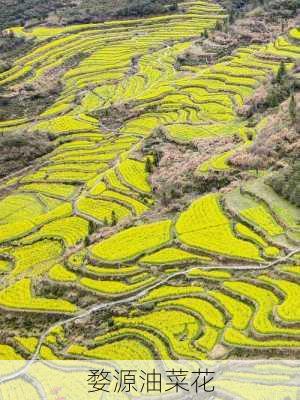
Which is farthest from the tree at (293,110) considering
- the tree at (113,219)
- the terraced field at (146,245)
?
the tree at (113,219)

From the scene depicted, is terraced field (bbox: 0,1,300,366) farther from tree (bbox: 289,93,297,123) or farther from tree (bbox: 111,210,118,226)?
tree (bbox: 289,93,297,123)

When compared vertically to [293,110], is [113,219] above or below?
below

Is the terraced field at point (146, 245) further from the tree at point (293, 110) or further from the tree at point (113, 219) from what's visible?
the tree at point (293, 110)

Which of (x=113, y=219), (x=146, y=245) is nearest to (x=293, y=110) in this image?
(x=113, y=219)

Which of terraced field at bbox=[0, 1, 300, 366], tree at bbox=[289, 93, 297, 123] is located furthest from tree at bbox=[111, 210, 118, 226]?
tree at bbox=[289, 93, 297, 123]

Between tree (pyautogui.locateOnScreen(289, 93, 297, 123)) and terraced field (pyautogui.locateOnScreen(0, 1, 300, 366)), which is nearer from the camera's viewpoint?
terraced field (pyautogui.locateOnScreen(0, 1, 300, 366))

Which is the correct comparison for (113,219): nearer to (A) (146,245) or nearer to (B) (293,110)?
(A) (146,245)

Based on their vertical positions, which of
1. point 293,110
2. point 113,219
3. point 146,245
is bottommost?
point 113,219

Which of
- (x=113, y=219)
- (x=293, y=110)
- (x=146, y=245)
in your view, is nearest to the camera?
(x=146, y=245)

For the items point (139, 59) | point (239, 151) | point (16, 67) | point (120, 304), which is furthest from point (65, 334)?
point (16, 67)
